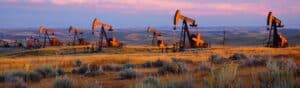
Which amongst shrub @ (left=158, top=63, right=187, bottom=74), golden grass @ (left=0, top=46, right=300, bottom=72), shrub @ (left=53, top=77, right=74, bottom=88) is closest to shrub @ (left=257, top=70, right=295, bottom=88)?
shrub @ (left=53, top=77, right=74, bottom=88)

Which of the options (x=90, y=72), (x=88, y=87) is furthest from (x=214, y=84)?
(x=90, y=72)

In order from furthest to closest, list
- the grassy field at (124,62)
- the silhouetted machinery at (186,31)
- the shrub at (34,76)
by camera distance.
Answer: the silhouetted machinery at (186,31) → the shrub at (34,76) → the grassy field at (124,62)

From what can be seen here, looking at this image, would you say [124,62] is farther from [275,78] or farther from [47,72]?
[275,78]

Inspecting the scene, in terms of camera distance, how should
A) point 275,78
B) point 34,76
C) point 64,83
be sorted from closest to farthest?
1. point 275,78
2. point 64,83
3. point 34,76

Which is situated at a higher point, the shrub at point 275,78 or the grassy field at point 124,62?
the shrub at point 275,78

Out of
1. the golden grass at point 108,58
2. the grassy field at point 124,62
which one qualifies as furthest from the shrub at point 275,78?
the golden grass at point 108,58

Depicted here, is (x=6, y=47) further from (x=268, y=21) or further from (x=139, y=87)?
(x=139, y=87)

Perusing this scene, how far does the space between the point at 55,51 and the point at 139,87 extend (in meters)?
56.7

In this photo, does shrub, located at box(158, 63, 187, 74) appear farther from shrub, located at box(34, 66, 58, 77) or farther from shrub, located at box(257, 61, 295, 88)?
shrub, located at box(257, 61, 295, 88)

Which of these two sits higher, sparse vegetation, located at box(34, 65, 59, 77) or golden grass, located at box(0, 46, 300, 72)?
sparse vegetation, located at box(34, 65, 59, 77)

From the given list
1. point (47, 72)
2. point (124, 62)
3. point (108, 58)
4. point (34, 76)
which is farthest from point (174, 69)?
point (108, 58)

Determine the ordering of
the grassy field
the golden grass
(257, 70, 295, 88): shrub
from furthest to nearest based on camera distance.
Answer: the golden grass → the grassy field → (257, 70, 295, 88): shrub

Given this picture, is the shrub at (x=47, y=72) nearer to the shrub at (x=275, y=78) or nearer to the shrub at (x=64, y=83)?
the shrub at (x=64, y=83)

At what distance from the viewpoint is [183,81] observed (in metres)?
13.0
